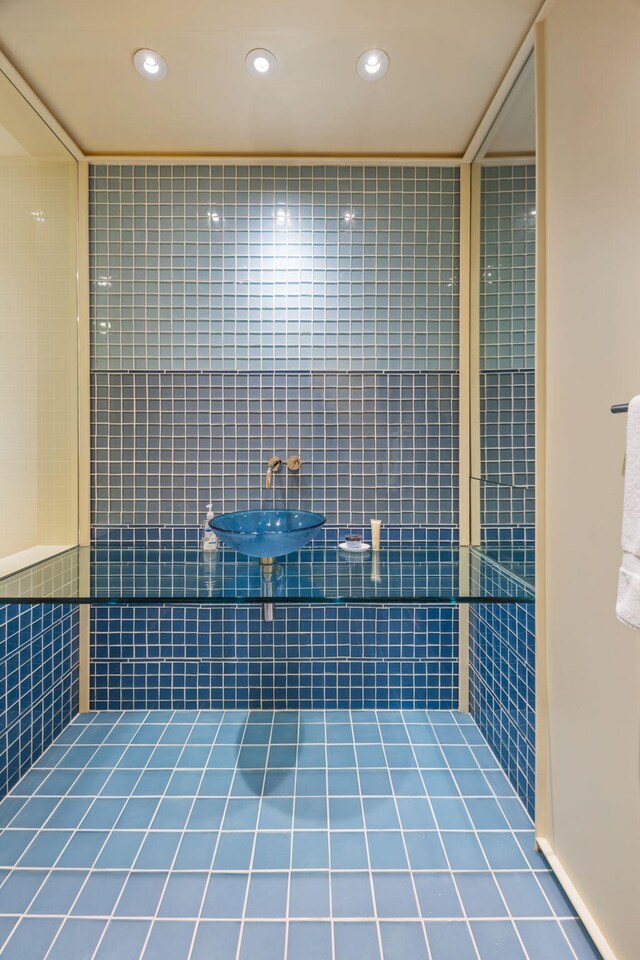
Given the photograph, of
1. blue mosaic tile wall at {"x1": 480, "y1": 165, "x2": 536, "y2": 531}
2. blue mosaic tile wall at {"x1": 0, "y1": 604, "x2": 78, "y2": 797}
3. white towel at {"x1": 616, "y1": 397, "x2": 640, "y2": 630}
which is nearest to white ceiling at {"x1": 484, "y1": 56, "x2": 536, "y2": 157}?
blue mosaic tile wall at {"x1": 480, "y1": 165, "x2": 536, "y2": 531}

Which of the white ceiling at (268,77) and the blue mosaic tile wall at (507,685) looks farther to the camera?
the blue mosaic tile wall at (507,685)

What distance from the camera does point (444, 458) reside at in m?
2.16

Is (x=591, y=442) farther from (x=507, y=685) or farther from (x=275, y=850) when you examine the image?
(x=275, y=850)

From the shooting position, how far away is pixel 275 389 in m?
2.14

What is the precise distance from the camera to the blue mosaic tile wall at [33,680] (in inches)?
66.4

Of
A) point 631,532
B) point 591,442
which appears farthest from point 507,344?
point 631,532

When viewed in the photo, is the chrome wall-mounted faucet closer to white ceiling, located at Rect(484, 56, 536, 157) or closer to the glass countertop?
the glass countertop

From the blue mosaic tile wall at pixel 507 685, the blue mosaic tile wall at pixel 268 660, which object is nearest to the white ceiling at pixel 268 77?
the blue mosaic tile wall at pixel 507 685

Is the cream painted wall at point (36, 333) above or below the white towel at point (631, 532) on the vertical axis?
above

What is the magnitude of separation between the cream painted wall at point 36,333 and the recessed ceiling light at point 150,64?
478 millimetres

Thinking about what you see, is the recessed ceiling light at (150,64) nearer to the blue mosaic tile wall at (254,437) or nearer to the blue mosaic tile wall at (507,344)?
the blue mosaic tile wall at (254,437)

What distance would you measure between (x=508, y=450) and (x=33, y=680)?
1.93 m

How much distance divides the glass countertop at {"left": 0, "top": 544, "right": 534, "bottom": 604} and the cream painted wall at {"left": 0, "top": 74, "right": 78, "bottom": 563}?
219 millimetres

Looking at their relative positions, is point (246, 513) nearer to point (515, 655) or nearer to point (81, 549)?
point (81, 549)
